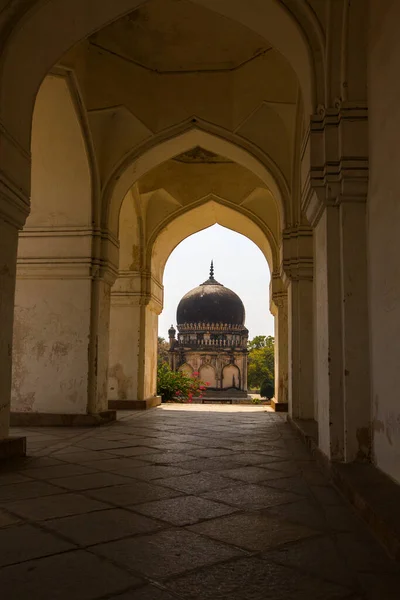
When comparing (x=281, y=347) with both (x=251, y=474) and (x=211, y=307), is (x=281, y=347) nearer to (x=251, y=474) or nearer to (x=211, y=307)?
(x=251, y=474)

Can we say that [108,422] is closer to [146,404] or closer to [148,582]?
[146,404]

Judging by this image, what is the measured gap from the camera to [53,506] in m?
2.78

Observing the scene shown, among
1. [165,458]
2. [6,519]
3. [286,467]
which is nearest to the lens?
[6,519]

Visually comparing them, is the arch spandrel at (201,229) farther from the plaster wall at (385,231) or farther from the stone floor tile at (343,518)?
the stone floor tile at (343,518)

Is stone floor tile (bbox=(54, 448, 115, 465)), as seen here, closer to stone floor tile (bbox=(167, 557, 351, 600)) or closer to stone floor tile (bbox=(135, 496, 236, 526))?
stone floor tile (bbox=(135, 496, 236, 526))

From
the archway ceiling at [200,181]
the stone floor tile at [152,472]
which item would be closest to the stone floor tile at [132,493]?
the stone floor tile at [152,472]

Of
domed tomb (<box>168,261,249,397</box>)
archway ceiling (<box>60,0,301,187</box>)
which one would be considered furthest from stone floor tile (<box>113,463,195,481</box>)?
domed tomb (<box>168,261,249,397</box>)

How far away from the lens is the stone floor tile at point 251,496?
2.92 meters

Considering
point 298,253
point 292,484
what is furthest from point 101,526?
point 298,253

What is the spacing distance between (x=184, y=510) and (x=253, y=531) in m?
0.47

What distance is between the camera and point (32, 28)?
164 inches

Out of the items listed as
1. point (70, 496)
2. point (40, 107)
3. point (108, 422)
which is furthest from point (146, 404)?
point (70, 496)

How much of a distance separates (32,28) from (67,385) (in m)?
4.10

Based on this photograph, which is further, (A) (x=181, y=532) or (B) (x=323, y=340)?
(B) (x=323, y=340)
